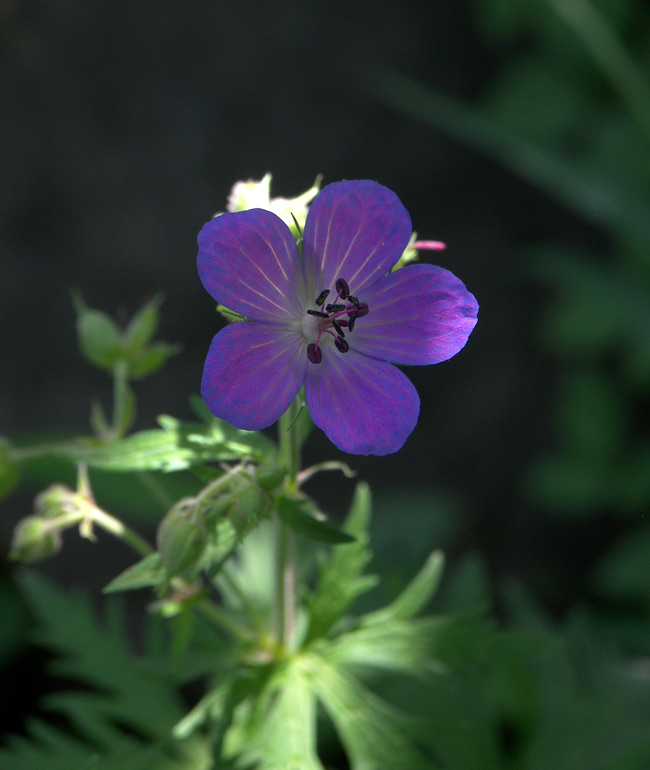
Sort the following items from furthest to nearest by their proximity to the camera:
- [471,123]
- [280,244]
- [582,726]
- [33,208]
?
[33,208]
[471,123]
[582,726]
[280,244]

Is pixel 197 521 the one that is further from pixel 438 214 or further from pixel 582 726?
pixel 438 214

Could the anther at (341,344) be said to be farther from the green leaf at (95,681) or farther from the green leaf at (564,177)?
the green leaf at (564,177)

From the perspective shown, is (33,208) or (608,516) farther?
(608,516)

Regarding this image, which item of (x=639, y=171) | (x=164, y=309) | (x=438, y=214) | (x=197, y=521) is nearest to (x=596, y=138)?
(x=639, y=171)

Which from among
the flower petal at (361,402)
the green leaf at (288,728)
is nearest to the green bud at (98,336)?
the flower petal at (361,402)

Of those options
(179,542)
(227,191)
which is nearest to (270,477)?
(179,542)

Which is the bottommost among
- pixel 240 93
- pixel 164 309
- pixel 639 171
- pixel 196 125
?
pixel 164 309

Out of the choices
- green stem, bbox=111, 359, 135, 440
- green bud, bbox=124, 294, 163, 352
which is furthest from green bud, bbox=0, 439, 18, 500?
green bud, bbox=124, 294, 163, 352
